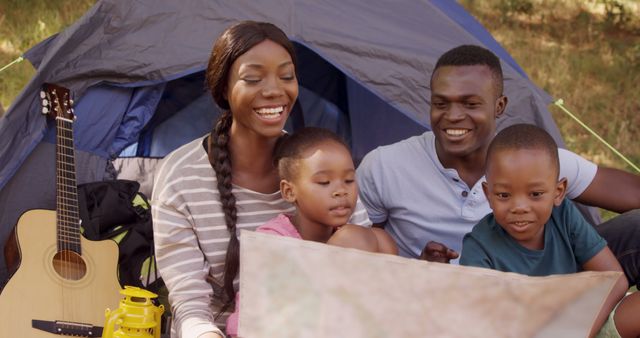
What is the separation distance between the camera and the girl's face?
1.97 metres

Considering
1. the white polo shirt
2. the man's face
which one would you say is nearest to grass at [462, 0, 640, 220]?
the white polo shirt

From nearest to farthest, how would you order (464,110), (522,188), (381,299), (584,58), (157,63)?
(381,299) < (522,188) < (464,110) < (157,63) < (584,58)

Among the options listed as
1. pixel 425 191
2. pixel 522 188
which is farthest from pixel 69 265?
pixel 522 188

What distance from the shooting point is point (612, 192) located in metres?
2.26

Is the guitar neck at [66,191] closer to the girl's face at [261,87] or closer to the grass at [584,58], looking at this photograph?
the girl's face at [261,87]

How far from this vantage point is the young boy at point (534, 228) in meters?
1.83

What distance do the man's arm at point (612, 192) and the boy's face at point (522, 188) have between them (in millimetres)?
430

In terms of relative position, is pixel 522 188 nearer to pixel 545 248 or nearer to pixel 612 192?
pixel 545 248

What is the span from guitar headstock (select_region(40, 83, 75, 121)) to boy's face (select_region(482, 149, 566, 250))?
1222 millimetres

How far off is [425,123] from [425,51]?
0.68 feet

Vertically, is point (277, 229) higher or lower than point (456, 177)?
lower

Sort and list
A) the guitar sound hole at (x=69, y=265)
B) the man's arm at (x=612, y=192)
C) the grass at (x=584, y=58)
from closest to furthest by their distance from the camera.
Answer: the man's arm at (x=612, y=192)
the guitar sound hole at (x=69, y=265)
the grass at (x=584, y=58)

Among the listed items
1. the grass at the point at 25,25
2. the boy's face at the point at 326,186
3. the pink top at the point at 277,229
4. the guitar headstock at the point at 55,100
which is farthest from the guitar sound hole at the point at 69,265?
the grass at the point at 25,25

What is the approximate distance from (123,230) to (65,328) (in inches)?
12.5
